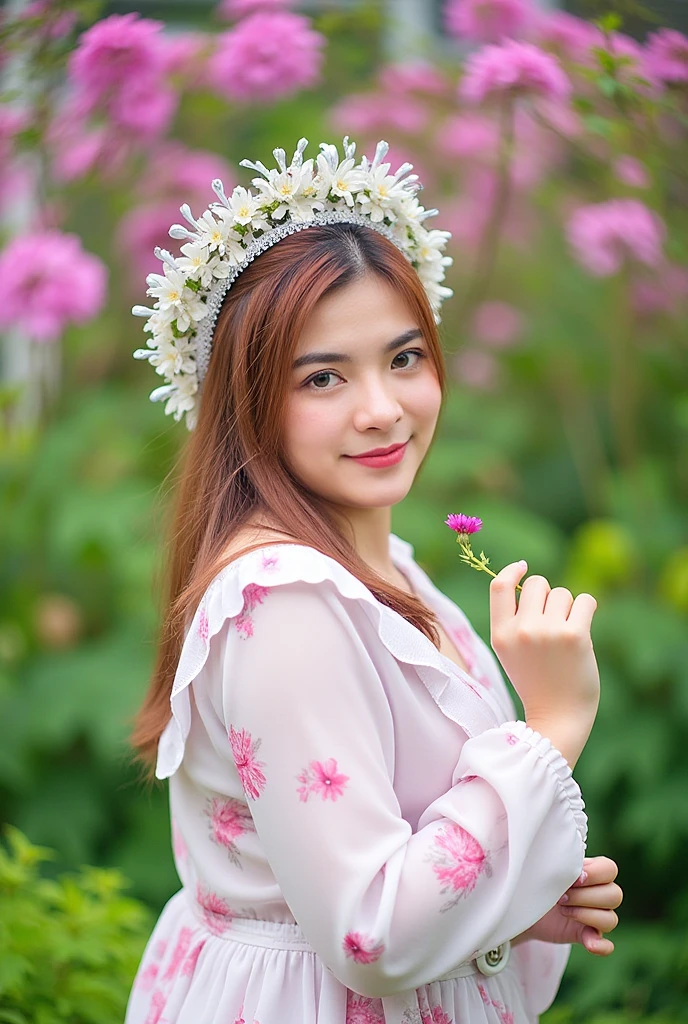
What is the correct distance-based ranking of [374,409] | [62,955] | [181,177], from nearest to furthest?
[374,409] → [62,955] → [181,177]

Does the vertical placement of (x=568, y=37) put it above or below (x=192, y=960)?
above

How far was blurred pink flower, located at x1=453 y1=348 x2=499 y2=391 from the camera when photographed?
4.49 m

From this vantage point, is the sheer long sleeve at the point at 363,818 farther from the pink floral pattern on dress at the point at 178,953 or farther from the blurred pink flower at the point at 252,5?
the blurred pink flower at the point at 252,5

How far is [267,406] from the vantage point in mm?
1494

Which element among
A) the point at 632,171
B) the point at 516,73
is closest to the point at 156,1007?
the point at 516,73

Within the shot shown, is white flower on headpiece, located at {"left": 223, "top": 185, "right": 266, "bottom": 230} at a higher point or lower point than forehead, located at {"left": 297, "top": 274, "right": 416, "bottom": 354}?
higher

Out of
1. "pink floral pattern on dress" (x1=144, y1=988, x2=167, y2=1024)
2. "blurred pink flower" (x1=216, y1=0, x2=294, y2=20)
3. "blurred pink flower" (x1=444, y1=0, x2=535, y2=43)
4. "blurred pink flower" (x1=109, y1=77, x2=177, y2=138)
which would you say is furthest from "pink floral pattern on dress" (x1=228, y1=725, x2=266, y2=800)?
"blurred pink flower" (x1=444, y1=0, x2=535, y2=43)

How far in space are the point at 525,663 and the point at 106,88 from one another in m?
1.77

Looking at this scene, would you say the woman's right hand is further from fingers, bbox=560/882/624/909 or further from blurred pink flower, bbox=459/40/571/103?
blurred pink flower, bbox=459/40/571/103

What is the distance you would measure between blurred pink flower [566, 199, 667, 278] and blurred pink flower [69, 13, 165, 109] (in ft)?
4.66

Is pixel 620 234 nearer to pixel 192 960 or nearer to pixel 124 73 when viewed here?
pixel 124 73

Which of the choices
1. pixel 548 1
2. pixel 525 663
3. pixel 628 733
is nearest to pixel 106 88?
pixel 525 663

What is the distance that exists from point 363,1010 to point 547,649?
560 mm

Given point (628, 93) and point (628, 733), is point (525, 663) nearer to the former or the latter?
point (628, 93)
